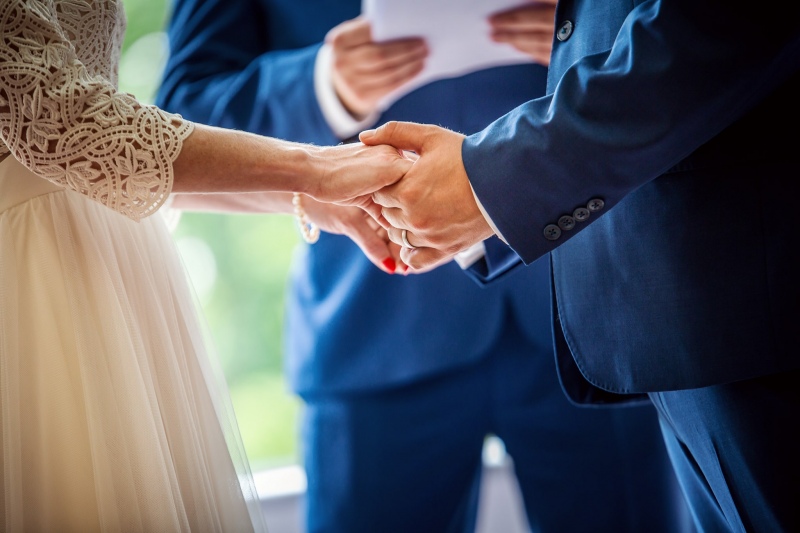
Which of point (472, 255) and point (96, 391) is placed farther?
point (472, 255)

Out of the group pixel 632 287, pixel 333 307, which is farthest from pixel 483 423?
pixel 632 287

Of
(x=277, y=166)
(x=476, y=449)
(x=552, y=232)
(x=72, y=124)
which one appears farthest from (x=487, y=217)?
(x=476, y=449)

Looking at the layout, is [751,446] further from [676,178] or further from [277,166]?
[277,166]

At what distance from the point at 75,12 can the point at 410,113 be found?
664mm

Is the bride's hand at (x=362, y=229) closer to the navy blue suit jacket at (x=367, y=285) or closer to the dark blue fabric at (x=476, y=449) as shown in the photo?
the navy blue suit jacket at (x=367, y=285)

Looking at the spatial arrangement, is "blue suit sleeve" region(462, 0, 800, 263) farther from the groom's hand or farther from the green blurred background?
the green blurred background

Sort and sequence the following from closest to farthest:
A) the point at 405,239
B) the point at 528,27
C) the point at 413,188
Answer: the point at 413,188 < the point at 405,239 < the point at 528,27

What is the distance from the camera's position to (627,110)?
0.87 meters

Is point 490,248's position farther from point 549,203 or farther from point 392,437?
point 392,437

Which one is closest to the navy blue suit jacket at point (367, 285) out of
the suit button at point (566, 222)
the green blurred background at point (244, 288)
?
the suit button at point (566, 222)

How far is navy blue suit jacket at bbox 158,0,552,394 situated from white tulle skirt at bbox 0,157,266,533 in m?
0.43

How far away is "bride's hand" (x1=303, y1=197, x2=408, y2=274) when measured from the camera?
134 centimetres

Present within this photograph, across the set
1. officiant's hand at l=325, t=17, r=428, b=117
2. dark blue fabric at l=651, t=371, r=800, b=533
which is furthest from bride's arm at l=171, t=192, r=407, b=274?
dark blue fabric at l=651, t=371, r=800, b=533

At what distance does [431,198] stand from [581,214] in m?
Answer: 0.24
